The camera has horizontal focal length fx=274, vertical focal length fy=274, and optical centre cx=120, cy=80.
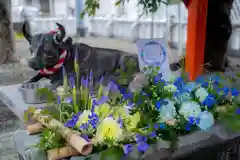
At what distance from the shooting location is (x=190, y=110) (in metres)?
0.60

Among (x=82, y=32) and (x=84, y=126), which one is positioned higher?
(x=82, y=32)

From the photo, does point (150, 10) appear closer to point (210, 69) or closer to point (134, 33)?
point (134, 33)

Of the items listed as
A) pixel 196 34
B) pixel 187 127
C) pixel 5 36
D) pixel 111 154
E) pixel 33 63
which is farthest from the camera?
pixel 5 36

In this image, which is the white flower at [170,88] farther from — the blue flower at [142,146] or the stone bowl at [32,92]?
the stone bowl at [32,92]

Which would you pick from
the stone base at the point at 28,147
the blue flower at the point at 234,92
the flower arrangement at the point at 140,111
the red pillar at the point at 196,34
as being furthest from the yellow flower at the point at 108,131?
the red pillar at the point at 196,34

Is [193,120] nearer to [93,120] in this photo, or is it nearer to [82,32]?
[93,120]

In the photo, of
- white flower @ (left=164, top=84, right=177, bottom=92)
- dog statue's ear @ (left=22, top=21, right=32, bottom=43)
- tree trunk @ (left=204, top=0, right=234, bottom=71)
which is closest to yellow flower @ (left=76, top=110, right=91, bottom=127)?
white flower @ (left=164, top=84, right=177, bottom=92)

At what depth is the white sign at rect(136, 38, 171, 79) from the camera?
0.79 meters

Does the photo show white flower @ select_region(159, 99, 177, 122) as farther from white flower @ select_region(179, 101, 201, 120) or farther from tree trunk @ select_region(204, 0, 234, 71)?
tree trunk @ select_region(204, 0, 234, 71)

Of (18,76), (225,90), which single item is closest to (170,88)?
(225,90)

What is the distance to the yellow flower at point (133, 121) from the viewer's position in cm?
56

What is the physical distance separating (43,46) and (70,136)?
317mm

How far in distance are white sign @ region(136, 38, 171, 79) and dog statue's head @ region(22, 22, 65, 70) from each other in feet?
0.75

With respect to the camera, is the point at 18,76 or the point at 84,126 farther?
the point at 18,76
